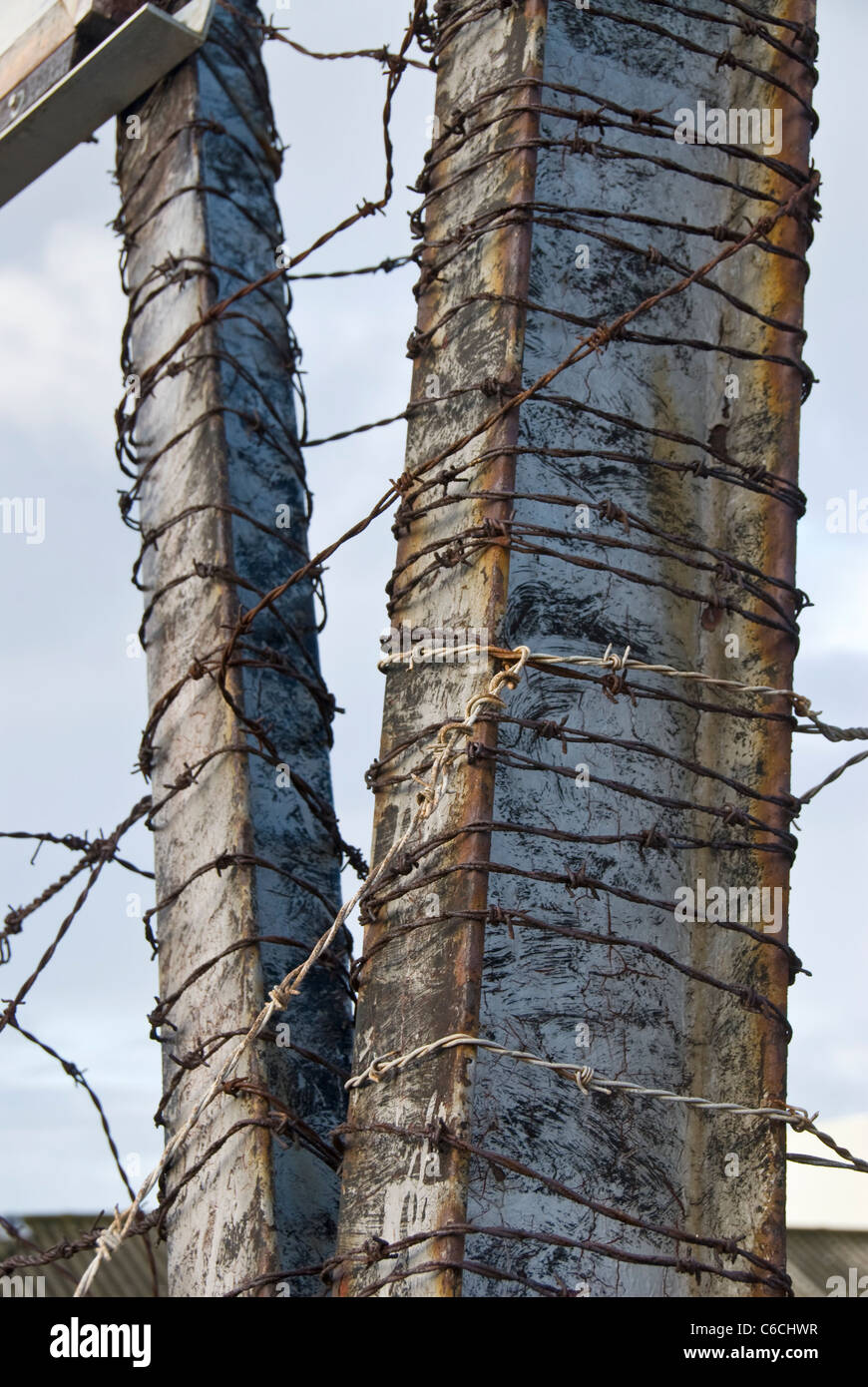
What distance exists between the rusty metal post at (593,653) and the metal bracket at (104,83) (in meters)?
0.99

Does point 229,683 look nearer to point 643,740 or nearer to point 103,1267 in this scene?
point 643,740

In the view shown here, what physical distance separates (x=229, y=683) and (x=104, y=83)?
1.57 meters

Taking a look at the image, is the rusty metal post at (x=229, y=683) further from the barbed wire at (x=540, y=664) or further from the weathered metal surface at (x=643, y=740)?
the weathered metal surface at (x=643, y=740)

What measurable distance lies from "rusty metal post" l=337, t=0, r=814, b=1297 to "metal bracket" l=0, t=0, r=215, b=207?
3.25ft

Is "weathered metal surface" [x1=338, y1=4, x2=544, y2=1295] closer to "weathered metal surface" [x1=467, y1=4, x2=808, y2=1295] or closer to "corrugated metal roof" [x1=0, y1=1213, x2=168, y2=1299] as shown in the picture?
"weathered metal surface" [x1=467, y1=4, x2=808, y2=1295]

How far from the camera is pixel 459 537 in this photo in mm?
2428

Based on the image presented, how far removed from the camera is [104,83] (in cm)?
367

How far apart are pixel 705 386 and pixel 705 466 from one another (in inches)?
7.9

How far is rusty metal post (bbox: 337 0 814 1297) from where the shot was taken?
7.07ft

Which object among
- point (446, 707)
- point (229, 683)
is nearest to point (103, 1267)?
point (229, 683)

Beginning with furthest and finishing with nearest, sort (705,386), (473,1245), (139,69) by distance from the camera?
(139,69) < (705,386) < (473,1245)

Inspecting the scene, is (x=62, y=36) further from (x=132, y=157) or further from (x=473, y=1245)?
(x=473, y=1245)

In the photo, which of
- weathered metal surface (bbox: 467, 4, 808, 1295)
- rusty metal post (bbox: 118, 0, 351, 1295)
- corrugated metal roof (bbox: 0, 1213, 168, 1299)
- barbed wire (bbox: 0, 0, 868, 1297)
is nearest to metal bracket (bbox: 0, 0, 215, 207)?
rusty metal post (bbox: 118, 0, 351, 1295)
